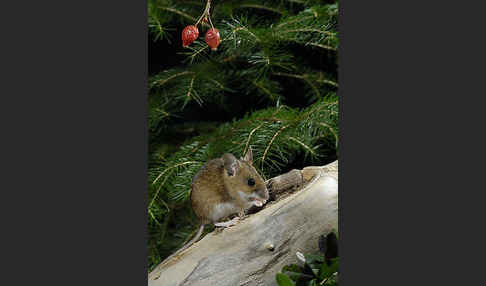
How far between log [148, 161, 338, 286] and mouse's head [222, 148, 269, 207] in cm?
6

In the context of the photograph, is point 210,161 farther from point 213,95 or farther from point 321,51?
point 321,51

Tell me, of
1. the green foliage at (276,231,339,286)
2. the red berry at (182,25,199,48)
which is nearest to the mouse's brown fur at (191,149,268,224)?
the green foliage at (276,231,339,286)

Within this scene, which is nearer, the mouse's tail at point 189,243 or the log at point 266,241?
the log at point 266,241

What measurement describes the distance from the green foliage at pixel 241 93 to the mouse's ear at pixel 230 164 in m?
0.09

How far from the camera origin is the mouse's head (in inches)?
79.9

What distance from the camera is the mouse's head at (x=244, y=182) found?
2.03m

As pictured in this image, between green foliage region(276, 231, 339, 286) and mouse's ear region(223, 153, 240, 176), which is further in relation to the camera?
mouse's ear region(223, 153, 240, 176)

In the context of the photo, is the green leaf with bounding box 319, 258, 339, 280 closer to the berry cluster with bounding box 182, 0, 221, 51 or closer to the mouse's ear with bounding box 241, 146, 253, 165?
the mouse's ear with bounding box 241, 146, 253, 165

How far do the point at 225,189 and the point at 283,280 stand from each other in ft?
1.50

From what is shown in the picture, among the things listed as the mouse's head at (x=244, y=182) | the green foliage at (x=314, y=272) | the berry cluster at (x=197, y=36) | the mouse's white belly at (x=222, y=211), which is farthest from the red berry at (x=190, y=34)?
the green foliage at (x=314, y=272)

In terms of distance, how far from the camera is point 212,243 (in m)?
Result: 1.99

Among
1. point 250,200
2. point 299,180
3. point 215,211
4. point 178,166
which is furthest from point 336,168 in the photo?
point 178,166

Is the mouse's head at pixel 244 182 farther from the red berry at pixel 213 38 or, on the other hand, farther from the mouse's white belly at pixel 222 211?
the red berry at pixel 213 38

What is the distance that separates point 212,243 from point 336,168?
0.50 m
